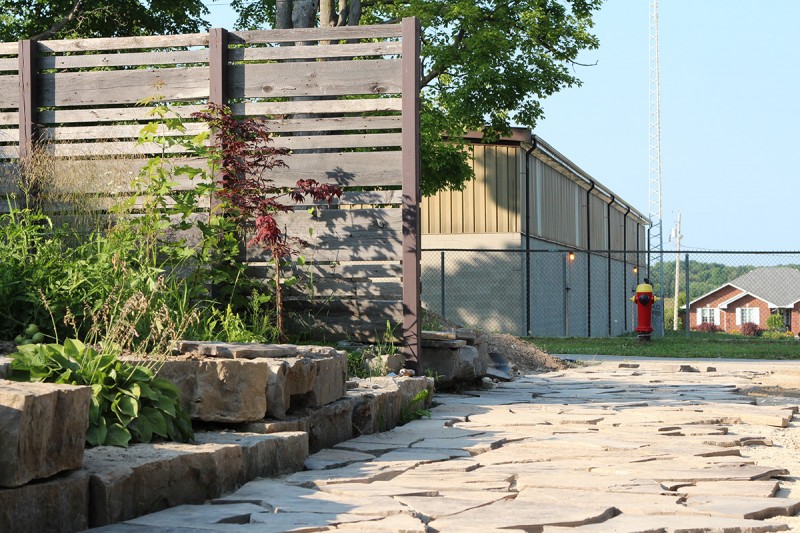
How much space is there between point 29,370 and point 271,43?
4.71m

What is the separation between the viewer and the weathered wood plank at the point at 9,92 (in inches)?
335

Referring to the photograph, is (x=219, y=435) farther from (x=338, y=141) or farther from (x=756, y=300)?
(x=756, y=300)

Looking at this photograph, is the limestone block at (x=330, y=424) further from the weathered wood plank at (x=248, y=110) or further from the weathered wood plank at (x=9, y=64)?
the weathered wood plank at (x=9, y=64)

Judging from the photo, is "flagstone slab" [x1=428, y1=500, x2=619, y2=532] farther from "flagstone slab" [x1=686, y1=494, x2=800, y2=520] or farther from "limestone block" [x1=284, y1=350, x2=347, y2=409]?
"limestone block" [x1=284, y1=350, x2=347, y2=409]

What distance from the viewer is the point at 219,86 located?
26.5 ft

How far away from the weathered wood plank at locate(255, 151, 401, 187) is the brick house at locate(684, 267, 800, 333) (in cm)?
4364

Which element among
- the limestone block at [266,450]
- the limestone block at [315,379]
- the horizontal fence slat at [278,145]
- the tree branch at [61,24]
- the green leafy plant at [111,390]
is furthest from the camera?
the tree branch at [61,24]

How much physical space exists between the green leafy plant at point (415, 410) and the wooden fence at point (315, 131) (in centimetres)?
78

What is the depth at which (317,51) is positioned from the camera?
8.02m

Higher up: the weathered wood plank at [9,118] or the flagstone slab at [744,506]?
the weathered wood plank at [9,118]

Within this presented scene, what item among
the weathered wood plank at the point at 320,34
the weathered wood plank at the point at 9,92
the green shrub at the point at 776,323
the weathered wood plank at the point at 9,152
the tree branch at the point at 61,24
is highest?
the tree branch at the point at 61,24

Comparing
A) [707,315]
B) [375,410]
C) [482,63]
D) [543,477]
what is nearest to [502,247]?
[482,63]

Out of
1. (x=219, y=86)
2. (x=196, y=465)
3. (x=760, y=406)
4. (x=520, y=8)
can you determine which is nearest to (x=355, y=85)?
(x=219, y=86)

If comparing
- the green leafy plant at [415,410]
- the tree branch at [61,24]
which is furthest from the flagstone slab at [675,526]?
the tree branch at [61,24]
